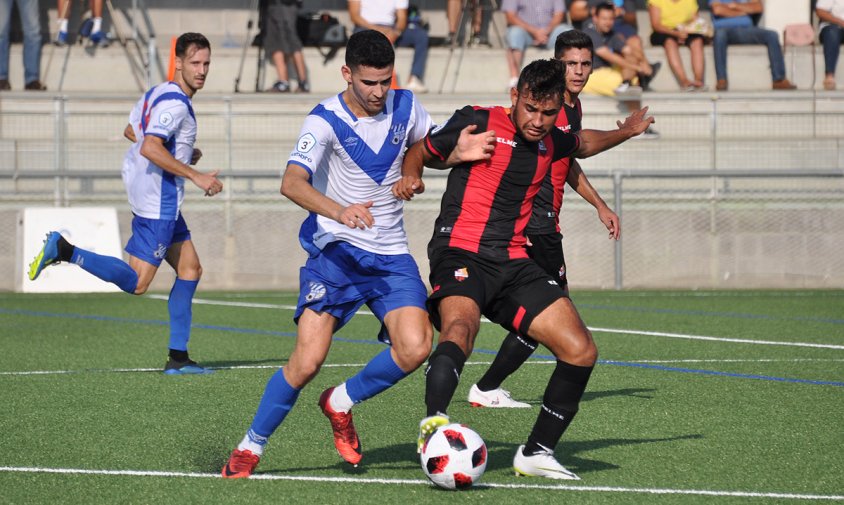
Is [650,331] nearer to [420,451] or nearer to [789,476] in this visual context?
[789,476]

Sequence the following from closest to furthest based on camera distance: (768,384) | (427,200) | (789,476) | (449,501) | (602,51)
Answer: (449,501), (789,476), (768,384), (427,200), (602,51)

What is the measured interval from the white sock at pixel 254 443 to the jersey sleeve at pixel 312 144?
116 centimetres

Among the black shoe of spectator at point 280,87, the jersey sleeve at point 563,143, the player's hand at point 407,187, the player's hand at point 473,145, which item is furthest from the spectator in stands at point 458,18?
the player's hand at point 407,187

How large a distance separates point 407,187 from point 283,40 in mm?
13081

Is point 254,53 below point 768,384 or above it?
above

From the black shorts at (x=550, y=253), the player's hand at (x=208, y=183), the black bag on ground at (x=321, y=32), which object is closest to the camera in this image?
the black shorts at (x=550, y=253)

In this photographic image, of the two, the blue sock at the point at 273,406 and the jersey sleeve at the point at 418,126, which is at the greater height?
the jersey sleeve at the point at 418,126

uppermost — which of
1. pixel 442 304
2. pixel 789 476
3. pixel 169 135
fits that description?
pixel 169 135

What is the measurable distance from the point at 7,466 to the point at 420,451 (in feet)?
6.38

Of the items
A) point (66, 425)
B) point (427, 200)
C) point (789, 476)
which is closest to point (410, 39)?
point (427, 200)

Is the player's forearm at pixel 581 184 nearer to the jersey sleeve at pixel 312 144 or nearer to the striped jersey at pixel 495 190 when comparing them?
the striped jersey at pixel 495 190

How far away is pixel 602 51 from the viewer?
1741 cm

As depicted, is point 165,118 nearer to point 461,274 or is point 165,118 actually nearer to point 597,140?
point 597,140

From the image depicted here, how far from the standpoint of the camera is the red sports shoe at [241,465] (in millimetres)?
5273
